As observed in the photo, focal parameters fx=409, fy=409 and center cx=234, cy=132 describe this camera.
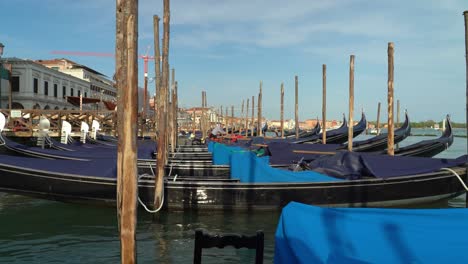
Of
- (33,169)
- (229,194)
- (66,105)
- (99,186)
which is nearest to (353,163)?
(229,194)

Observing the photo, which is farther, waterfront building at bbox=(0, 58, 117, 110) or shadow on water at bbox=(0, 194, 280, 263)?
waterfront building at bbox=(0, 58, 117, 110)

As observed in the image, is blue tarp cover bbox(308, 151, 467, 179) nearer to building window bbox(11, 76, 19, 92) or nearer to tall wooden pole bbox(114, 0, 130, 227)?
tall wooden pole bbox(114, 0, 130, 227)

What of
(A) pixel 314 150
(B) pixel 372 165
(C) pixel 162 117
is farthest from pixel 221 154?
(B) pixel 372 165

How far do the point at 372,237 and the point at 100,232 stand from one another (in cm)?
476

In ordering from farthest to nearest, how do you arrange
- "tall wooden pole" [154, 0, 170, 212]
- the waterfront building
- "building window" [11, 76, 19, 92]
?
1. "building window" [11, 76, 19, 92]
2. the waterfront building
3. "tall wooden pole" [154, 0, 170, 212]

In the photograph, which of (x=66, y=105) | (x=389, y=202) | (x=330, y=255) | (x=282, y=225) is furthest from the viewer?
(x=66, y=105)

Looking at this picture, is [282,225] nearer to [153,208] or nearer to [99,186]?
[153,208]

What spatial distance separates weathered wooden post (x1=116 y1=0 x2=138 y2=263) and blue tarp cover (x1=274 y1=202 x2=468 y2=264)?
4.12 ft

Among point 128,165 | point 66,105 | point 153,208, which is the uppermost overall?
point 66,105

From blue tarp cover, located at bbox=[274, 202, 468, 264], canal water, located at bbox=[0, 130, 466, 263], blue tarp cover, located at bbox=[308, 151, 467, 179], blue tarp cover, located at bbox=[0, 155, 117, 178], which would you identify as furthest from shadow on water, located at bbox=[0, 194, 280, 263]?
blue tarp cover, located at bbox=[274, 202, 468, 264]

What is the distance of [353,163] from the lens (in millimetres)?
7965

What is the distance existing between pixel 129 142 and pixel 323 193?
498 cm

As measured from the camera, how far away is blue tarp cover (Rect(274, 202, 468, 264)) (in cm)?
283

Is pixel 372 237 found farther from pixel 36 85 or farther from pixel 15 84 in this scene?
pixel 36 85
